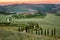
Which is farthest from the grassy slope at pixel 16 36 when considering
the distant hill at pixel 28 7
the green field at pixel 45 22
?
the distant hill at pixel 28 7

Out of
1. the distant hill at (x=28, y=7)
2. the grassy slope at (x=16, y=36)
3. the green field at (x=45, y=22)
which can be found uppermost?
the distant hill at (x=28, y=7)

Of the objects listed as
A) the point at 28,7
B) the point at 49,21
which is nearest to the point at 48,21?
the point at 49,21

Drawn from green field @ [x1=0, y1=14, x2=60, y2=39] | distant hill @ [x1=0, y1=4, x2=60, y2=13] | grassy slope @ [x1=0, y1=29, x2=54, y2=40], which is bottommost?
grassy slope @ [x1=0, y1=29, x2=54, y2=40]

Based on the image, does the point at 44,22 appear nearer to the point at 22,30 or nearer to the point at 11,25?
the point at 22,30

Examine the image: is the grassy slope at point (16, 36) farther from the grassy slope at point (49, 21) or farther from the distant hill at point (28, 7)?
the distant hill at point (28, 7)

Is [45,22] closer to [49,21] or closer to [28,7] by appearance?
[49,21]

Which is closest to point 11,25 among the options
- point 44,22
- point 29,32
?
point 29,32

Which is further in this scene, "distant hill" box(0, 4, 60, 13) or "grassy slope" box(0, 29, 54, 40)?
"distant hill" box(0, 4, 60, 13)

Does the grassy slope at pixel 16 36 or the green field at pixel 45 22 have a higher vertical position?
the green field at pixel 45 22

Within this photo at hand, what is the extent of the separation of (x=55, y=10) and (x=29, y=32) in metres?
0.83

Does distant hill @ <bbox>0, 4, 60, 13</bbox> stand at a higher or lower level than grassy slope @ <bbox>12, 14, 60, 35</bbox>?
higher

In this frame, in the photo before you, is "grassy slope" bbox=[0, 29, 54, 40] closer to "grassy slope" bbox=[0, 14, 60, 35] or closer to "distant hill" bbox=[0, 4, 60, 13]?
"grassy slope" bbox=[0, 14, 60, 35]

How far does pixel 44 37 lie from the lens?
3.40m

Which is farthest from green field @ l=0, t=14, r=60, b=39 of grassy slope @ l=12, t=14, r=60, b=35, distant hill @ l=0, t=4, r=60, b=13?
distant hill @ l=0, t=4, r=60, b=13
